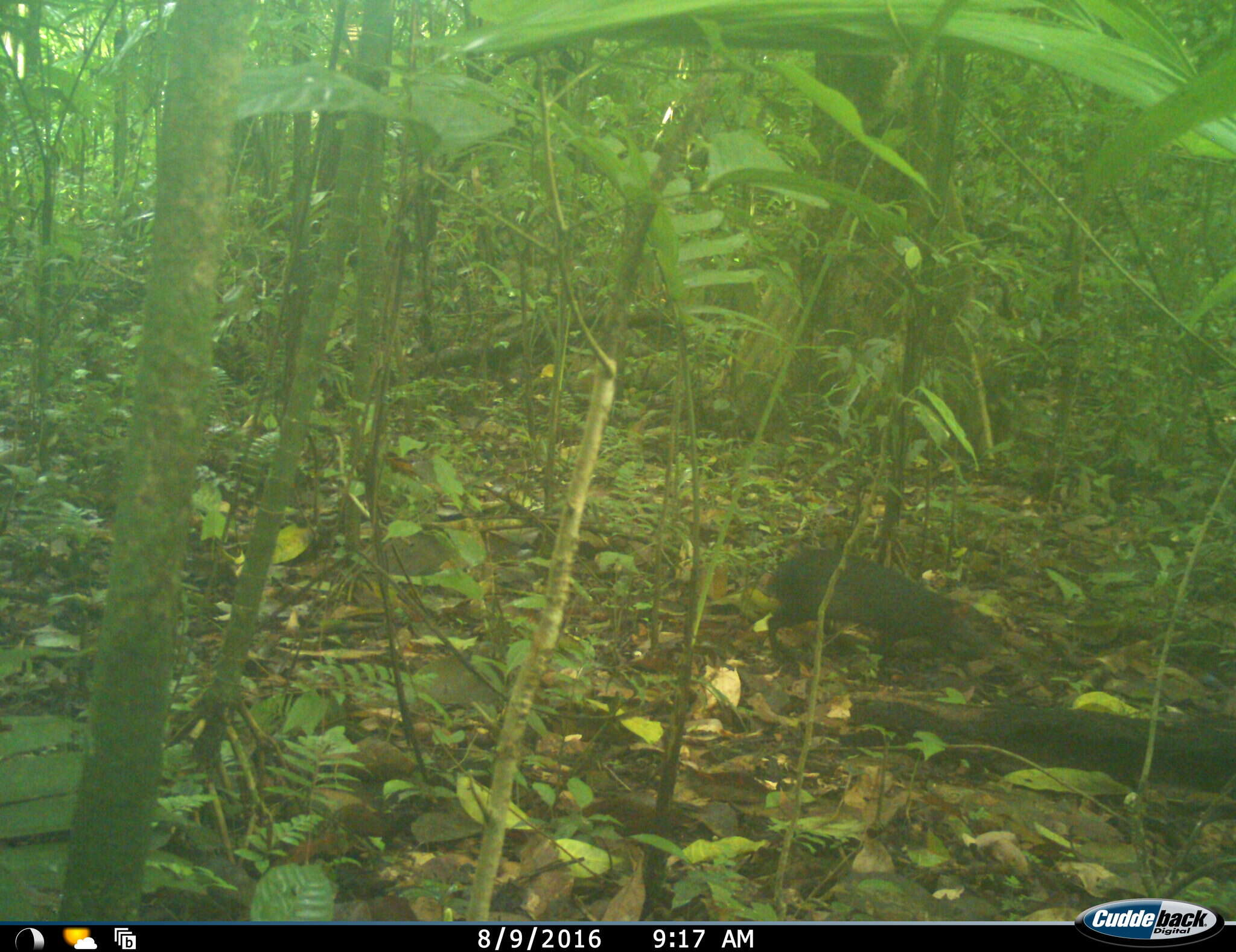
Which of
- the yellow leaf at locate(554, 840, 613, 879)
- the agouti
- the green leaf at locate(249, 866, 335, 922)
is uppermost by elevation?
the agouti

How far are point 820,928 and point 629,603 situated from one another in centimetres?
151

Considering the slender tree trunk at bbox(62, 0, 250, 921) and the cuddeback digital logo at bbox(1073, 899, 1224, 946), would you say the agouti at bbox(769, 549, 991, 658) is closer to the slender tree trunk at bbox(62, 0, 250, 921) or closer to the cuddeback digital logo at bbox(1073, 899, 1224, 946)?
the cuddeback digital logo at bbox(1073, 899, 1224, 946)

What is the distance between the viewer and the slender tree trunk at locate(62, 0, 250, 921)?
90 cm

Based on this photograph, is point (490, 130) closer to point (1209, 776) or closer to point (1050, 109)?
point (1209, 776)

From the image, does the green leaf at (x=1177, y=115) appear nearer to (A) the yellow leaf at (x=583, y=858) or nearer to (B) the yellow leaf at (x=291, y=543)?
(A) the yellow leaf at (x=583, y=858)

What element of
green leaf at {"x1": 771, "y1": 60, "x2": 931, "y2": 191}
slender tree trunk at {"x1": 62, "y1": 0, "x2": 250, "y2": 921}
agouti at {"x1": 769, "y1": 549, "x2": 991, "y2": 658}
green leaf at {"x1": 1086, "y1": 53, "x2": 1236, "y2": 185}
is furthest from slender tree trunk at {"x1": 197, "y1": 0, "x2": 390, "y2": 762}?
agouti at {"x1": 769, "y1": 549, "x2": 991, "y2": 658}

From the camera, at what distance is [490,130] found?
73cm

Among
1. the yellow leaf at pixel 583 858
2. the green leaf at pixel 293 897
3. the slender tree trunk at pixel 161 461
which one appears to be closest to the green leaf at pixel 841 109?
the slender tree trunk at pixel 161 461

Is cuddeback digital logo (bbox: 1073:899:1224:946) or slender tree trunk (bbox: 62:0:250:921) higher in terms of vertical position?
slender tree trunk (bbox: 62:0:250:921)

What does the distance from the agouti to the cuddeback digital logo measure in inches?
60.3

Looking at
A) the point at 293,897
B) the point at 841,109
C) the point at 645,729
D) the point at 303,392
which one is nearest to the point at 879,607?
the point at 645,729

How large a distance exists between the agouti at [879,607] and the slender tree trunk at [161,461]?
2.00 m

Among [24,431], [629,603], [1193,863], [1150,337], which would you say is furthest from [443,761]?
[1150,337]

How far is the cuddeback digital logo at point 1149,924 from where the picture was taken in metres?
1.16
